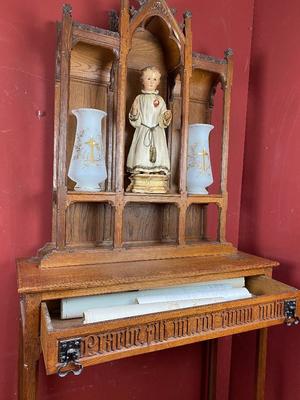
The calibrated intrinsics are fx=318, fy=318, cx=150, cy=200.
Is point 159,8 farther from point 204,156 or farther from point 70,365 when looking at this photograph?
point 70,365

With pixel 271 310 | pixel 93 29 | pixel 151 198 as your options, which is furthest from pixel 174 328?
pixel 93 29

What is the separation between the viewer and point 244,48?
137 cm

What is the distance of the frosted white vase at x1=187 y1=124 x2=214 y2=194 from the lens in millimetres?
1135

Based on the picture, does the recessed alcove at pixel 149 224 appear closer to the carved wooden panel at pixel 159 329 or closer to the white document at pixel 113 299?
the white document at pixel 113 299

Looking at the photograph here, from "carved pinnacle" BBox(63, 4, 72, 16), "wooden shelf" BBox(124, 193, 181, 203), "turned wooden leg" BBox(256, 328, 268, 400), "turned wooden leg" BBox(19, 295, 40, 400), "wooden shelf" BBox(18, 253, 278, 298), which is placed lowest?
"turned wooden leg" BBox(256, 328, 268, 400)

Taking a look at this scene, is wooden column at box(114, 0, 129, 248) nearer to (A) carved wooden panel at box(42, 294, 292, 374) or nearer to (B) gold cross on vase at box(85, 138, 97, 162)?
(B) gold cross on vase at box(85, 138, 97, 162)

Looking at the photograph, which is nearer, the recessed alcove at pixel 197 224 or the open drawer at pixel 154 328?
the open drawer at pixel 154 328

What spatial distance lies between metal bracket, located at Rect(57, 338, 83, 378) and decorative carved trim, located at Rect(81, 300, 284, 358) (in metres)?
0.02

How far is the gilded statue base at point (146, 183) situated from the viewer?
104cm

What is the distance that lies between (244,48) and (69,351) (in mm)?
1327

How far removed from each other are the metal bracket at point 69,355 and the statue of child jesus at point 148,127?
1.85 ft

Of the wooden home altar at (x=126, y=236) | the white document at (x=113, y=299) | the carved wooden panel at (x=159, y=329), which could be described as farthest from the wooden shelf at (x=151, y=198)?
the carved wooden panel at (x=159, y=329)

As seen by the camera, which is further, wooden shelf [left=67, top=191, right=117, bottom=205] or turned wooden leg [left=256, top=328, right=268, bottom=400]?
turned wooden leg [left=256, top=328, right=268, bottom=400]

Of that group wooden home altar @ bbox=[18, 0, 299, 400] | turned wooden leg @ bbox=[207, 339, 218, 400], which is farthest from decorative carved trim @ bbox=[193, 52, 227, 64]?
turned wooden leg @ bbox=[207, 339, 218, 400]
